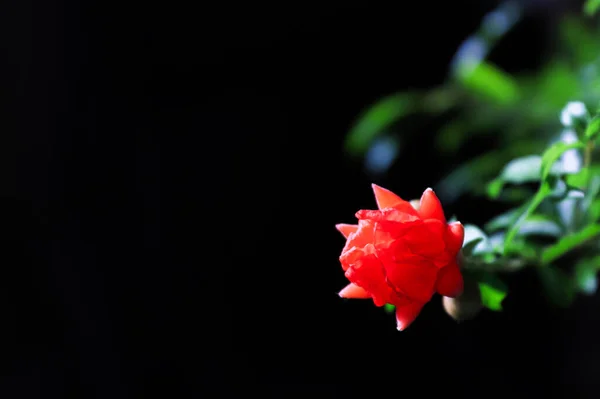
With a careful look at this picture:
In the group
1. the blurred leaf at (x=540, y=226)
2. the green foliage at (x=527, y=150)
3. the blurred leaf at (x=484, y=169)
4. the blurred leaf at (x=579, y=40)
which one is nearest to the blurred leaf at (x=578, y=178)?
the green foliage at (x=527, y=150)

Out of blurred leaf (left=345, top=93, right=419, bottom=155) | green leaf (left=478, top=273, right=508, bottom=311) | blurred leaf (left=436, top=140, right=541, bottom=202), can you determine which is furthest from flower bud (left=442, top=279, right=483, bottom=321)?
blurred leaf (left=345, top=93, right=419, bottom=155)

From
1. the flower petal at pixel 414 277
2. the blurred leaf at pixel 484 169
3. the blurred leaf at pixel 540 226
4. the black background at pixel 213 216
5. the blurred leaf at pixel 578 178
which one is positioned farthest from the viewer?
the black background at pixel 213 216

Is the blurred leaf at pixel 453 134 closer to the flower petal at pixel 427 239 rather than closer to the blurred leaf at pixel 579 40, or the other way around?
the blurred leaf at pixel 579 40

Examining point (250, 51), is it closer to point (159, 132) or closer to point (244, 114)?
point (244, 114)

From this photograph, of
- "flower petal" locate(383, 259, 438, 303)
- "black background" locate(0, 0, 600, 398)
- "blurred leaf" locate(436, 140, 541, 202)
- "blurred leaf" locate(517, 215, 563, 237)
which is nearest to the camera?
"flower petal" locate(383, 259, 438, 303)

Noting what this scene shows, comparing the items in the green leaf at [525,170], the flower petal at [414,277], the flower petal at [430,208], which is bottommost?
the flower petal at [414,277]

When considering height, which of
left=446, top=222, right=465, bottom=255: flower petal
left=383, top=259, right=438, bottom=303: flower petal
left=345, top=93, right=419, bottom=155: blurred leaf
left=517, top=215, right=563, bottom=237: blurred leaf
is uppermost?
left=345, top=93, right=419, bottom=155: blurred leaf

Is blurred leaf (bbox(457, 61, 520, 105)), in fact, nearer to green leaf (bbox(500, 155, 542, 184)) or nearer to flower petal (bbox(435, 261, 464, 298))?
green leaf (bbox(500, 155, 542, 184))
